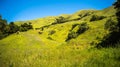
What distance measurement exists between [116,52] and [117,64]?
2224 millimetres

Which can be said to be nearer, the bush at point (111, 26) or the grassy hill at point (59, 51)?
the grassy hill at point (59, 51)

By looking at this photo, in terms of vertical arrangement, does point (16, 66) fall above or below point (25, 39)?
above

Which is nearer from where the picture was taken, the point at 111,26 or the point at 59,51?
the point at 59,51

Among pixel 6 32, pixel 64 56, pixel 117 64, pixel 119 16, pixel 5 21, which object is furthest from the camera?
pixel 6 32

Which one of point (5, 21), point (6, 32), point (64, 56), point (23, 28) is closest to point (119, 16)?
point (64, 56)

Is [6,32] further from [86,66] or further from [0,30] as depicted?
[86,66]

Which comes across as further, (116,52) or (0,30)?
(0,30)

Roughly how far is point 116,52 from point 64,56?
11.3ft

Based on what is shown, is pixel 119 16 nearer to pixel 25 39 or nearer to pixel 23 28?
pixel 25 39

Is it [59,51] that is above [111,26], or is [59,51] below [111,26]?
above

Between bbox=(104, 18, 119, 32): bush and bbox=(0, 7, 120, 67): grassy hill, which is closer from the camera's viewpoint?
bbox=(0, 7, 120, 67): grassy hill

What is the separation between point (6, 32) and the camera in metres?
85.6

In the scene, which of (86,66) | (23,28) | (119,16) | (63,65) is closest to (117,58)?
(86,66)

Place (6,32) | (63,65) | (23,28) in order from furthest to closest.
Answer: (23,28) < (6,32) < (63,65)
